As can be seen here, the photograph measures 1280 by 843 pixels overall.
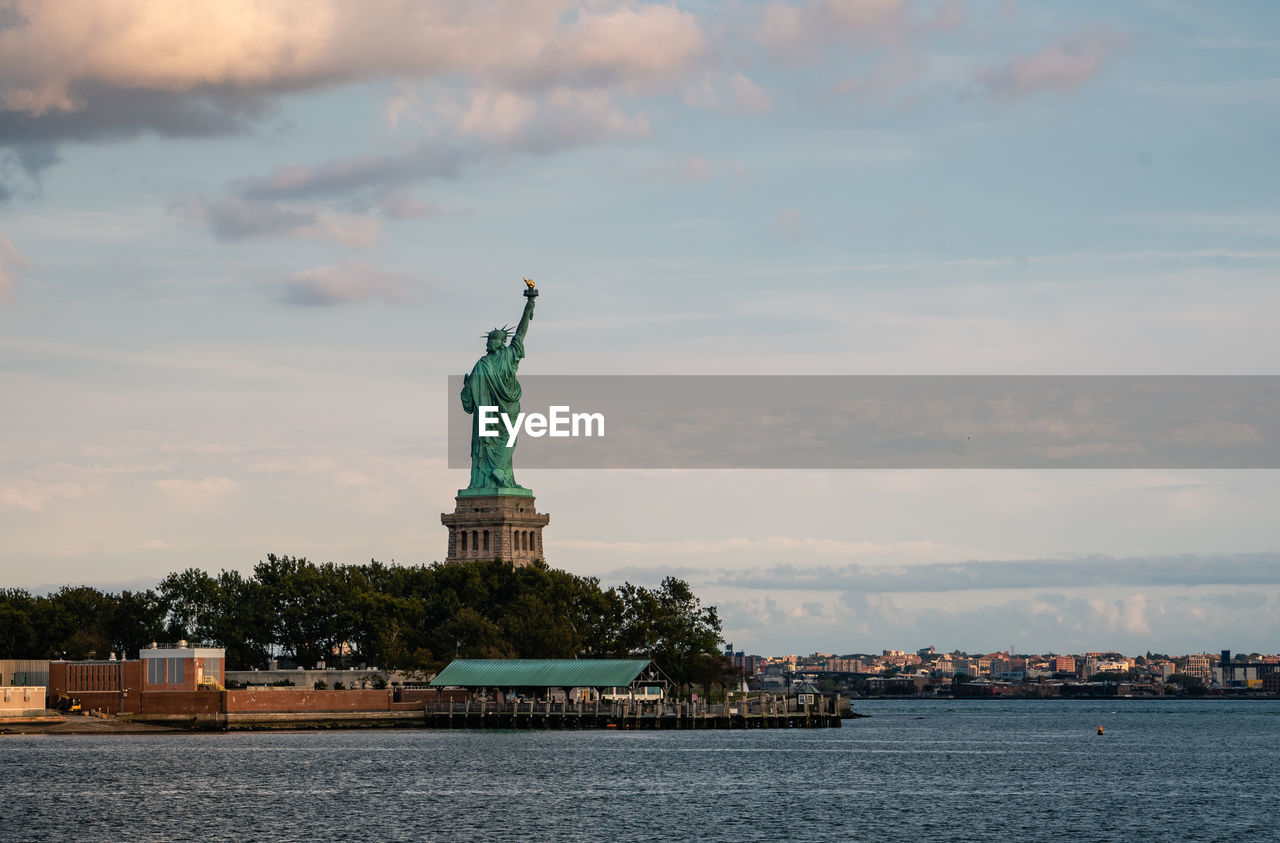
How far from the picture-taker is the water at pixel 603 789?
8431cm

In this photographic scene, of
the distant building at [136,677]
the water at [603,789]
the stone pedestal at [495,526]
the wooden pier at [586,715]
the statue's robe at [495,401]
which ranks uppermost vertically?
the statue's robe at [495,401]

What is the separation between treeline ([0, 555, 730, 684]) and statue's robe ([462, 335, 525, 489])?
17.6m

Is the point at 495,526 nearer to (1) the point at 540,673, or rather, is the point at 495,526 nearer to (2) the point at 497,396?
(2) the point at 497,396

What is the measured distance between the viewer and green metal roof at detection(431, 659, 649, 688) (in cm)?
15912

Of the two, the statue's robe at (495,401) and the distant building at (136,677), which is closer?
the distant building at (136,677)

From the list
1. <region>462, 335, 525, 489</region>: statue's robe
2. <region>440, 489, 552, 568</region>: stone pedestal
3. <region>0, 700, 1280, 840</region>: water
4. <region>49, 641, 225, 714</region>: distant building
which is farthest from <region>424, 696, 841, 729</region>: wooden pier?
<region>462, 335, 525, 489</region>: statue's robe

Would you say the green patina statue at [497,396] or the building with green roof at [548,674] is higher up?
the green patina statue at [497,396]

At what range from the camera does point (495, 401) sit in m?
196

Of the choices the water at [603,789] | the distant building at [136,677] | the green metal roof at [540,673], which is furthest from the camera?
the green metal roof at [540,673]

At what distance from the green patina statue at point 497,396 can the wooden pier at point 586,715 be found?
39785 mm

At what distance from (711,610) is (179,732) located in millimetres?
53258

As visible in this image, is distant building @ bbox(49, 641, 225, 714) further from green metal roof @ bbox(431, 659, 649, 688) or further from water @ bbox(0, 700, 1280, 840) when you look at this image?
green metal roof @ bbox(431, 659, 649, 688)

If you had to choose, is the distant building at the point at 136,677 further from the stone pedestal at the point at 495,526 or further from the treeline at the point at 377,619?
the stone pedestal at the point at 495,526

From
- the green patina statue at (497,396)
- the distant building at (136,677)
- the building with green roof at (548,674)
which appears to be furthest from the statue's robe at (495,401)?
the distant building at (136,677)
